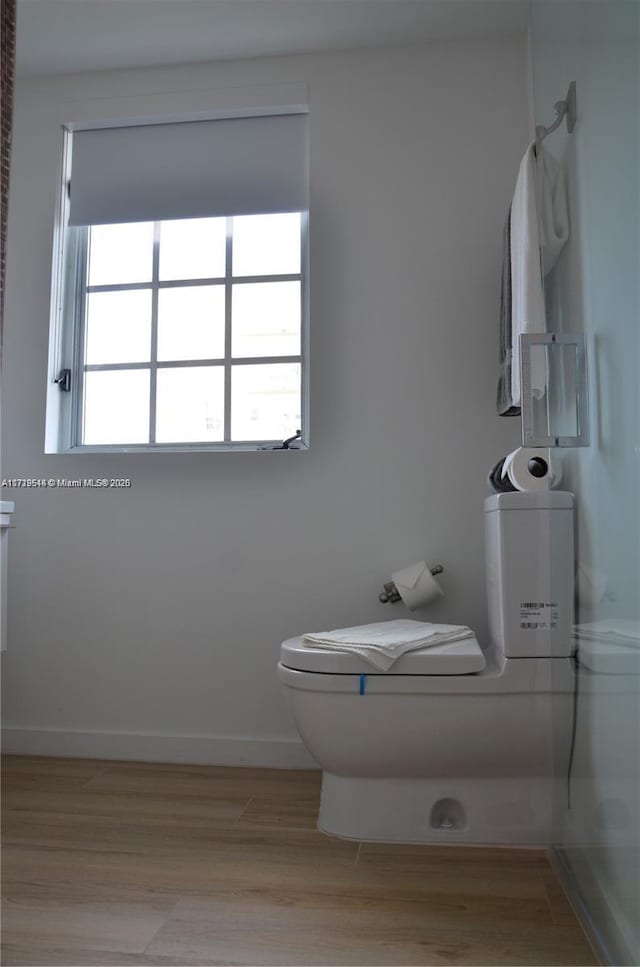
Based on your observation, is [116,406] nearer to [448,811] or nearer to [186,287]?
[186,287]

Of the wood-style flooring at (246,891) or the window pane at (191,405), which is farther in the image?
the window pane at (191,405)

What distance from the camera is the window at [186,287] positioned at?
2461mm

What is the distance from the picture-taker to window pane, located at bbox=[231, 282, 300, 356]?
8.14 feet

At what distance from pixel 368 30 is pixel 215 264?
0.90 meters

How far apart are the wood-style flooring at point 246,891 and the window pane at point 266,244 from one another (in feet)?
5.56

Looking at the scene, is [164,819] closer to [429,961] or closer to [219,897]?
[219,897]

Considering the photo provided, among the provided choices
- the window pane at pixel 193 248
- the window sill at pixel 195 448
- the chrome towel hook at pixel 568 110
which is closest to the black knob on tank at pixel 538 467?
the chrome towel hook at pixel 568 110

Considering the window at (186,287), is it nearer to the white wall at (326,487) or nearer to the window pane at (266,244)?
the window pane at (266,244)

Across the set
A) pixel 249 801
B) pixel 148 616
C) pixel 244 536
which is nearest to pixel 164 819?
pixel 249 801

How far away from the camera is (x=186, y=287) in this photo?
2557 millimetres

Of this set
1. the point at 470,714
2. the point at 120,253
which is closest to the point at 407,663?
the point at 470,714

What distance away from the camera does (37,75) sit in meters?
2.59

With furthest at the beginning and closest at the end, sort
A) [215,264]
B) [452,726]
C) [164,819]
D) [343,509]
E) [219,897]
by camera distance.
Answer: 1. [215,264]
2. [343,509]
3. [164,819]
4. [452,726]
5. [219,897]

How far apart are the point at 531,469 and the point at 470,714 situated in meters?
0.58
